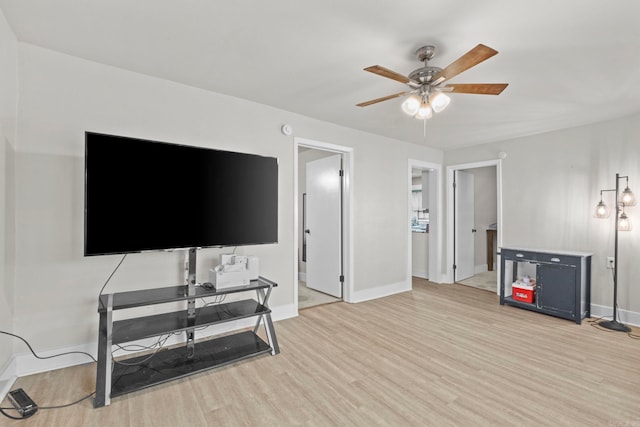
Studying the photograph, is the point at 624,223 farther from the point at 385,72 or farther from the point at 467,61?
the point at 385,72

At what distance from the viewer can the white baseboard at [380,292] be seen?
13.8ft

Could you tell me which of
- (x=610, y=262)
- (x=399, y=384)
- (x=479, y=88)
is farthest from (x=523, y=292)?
(x=479, y=88)

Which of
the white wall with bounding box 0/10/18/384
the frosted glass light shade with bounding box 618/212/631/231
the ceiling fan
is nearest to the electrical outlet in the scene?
the frosted glass light shade with bounding box 618/212/631/231

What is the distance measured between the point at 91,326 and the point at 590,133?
5.68m

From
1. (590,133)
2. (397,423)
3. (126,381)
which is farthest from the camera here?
(590,133)

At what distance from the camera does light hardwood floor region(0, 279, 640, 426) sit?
182 centimetres

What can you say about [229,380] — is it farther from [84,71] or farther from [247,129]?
[84,71]

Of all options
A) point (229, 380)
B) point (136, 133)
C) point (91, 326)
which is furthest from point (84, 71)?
point (229, 380)

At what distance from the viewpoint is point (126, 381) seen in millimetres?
2094

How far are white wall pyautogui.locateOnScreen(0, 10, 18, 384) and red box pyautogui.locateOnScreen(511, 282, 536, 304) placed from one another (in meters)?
5.09

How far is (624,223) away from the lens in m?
3.39

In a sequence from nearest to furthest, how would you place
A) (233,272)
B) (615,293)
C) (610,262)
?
1. (233,272)
2. (615,293)
3. (610,262)

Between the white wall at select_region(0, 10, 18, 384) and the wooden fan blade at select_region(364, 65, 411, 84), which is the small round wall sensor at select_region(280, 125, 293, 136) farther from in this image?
the white wall at select_region(0, 10, 18, 384)

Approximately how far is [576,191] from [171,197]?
4721 mm
